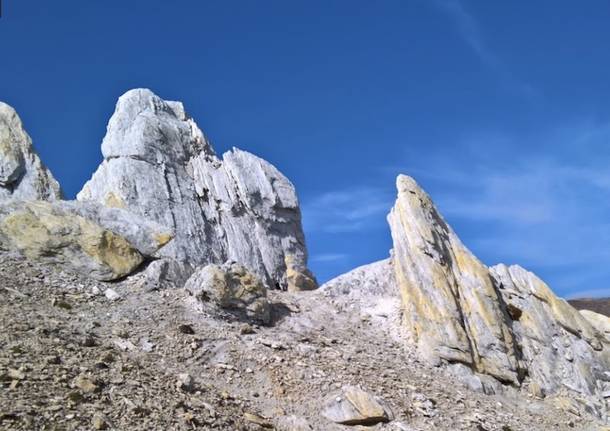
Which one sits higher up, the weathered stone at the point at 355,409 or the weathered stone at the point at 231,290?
the weathered stone at the point at 231,290

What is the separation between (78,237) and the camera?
2469cm

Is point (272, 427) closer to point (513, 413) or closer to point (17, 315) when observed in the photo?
point (17, 315)

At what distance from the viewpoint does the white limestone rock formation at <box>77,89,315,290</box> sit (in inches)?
1169

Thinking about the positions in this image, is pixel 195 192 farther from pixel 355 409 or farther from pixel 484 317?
pixel 355 409

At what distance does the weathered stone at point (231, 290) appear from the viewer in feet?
75.7

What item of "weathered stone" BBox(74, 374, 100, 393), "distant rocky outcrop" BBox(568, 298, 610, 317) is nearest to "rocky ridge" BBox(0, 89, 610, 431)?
"weathered stone" BBox(74, 374, 100, 393)

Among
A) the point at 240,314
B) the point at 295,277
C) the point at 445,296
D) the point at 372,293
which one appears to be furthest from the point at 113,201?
the point at 445,296

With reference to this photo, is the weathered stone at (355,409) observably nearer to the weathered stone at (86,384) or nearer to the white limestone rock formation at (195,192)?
the weathered stone at (86,384)

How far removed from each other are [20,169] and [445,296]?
19.8 metres

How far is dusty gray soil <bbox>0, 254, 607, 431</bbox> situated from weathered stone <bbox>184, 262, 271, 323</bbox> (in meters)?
0.54

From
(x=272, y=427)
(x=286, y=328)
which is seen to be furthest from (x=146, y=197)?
(x=272, y=427)

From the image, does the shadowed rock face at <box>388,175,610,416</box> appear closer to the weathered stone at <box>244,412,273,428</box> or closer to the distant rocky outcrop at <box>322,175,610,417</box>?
the distant rocky outcrop at <box>322,175,610,417</box>

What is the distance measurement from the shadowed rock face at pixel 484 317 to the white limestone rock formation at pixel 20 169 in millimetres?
16419

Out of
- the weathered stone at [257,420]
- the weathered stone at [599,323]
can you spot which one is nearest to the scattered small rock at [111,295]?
the weathered stone at [257,420]
